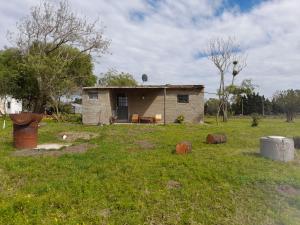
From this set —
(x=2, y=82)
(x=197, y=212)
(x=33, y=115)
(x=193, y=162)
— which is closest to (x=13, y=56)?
(x=2, y=82)

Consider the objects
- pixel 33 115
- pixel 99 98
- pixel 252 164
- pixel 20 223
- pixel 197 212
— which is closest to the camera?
pixel 20 223

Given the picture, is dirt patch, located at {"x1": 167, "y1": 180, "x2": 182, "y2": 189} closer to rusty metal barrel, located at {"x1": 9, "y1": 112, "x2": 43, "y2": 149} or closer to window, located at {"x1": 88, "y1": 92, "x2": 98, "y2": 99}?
rusty metal barrel, located at {"x1": 9, "y1": 112, "x2": 43, "y2": 149}

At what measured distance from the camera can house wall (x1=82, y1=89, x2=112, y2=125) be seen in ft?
63.3

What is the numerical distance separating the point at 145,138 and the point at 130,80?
34384 millimetres

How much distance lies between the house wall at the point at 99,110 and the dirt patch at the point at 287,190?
1458 cm

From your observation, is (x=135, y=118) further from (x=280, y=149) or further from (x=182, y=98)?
(x=280, y=149)

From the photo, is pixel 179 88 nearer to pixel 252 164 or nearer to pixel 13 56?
pixel 252 164

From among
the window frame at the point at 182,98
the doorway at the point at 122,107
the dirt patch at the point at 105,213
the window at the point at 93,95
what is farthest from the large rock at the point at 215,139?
the doorway at the point at 122,107

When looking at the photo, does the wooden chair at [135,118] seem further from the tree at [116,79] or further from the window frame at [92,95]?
the tree at [116,79]

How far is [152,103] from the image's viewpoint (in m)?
20.2

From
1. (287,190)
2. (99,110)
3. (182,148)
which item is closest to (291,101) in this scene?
(99,110)

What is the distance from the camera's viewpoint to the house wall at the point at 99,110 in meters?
19.3

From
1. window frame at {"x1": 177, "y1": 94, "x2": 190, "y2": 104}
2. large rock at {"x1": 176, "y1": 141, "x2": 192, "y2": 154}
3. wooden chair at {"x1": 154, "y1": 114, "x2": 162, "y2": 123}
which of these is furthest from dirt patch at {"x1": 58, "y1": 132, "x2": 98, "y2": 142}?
window frame at {"x1": 177, "y1": 94, "x2": 190, "y2": 104}

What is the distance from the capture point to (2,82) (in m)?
28.1
